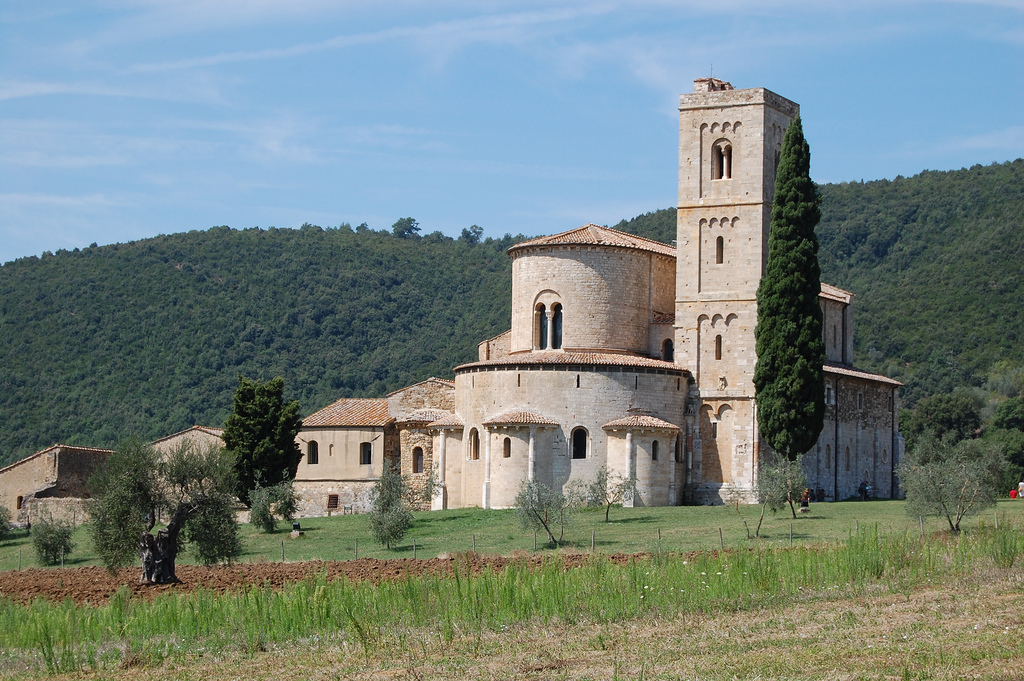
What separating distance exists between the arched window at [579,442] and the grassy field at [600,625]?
1966 centimetres

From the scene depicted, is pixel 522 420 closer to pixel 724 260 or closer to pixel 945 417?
pixel 724 260

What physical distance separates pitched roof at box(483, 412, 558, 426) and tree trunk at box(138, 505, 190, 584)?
50.2 ft

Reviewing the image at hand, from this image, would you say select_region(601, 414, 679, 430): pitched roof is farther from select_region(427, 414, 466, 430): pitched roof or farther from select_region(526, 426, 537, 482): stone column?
select_region(427, 414, 466, 430): pitched roof

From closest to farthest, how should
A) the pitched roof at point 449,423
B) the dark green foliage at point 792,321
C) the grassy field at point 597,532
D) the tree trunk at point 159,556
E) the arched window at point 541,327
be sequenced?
the tree trunk at point 159,556 → the grassy field at point 597,532 → the dark green foliage at point 792,321 → the pitched roof at point 449,423 → the arched window at point 541,327

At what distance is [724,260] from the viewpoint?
46.1 m

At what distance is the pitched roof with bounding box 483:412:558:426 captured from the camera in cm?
4288

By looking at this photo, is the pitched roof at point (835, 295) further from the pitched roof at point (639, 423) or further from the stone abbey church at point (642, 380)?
the pitched roof at point (639, 423)

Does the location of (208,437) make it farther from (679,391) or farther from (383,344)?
(383,344)

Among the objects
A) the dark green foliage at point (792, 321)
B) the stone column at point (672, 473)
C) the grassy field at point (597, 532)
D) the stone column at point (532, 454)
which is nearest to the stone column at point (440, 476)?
the grassy field at point (597, 532)

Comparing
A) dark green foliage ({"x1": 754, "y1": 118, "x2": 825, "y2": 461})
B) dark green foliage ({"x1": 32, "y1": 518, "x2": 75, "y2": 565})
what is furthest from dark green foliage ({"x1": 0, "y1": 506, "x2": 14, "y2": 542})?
dark green foliage ({"x1": 754, "y1": 118, "x2": 825, "y2": 461})

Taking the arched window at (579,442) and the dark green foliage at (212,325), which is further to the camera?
the dark green foliage at (212,325)

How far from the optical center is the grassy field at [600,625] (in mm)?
15727

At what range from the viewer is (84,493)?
5225 cm

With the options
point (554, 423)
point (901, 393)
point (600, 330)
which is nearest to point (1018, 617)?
point (554, 423)
